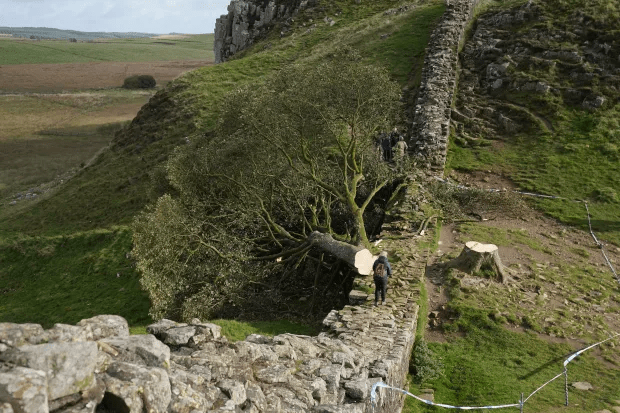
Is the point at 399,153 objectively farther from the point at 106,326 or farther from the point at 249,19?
the point at 249,19

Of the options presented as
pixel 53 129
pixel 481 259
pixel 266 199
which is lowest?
pixel 53 129

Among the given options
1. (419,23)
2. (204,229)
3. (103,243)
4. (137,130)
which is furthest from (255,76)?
(204,229)

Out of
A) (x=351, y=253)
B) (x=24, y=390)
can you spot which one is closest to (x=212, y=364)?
(x=24, y=390)

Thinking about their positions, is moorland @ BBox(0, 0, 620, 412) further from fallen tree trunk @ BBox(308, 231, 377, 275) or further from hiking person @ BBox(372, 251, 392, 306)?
fallen tree trunk @ BBox(308, 231, 377, 275)

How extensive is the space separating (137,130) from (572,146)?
39.3 meters

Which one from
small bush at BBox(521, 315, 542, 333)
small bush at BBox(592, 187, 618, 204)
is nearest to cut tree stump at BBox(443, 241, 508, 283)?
small bush at BBox(521, 315, 542, 333)

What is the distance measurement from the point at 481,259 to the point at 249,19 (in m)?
69.3

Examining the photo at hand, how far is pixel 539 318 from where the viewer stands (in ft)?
58.3

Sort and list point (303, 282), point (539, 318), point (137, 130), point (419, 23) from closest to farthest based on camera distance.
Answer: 1. point (539, 318)
2. point (303, 282)
3. point (137, 130)
4. point (419, 23)

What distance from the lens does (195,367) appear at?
9406 mm

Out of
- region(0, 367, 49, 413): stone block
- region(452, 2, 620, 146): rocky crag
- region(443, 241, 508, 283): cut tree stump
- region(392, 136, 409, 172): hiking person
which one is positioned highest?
region(452, 2, 620, 146): rocky crag

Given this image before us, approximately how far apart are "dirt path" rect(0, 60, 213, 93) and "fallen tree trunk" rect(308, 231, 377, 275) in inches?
4815

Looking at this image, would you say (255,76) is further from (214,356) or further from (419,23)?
(214,356)

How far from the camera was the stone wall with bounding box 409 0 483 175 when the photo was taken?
32312 millimetres
